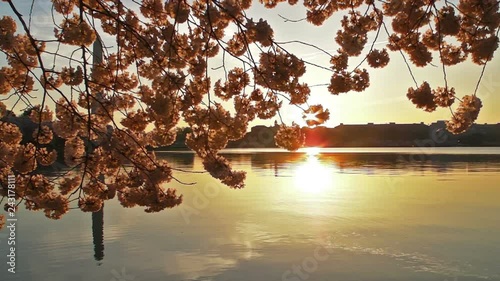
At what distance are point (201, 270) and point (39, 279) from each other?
3133 millimetres

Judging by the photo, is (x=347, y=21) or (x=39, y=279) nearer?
(x=347, y=21)

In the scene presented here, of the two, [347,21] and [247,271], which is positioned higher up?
[347,21]

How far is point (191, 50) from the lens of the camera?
4.93m

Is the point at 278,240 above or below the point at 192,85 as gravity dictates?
below

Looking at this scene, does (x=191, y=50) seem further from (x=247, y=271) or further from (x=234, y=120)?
(x=247, y=271)

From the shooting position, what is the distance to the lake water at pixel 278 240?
962cm

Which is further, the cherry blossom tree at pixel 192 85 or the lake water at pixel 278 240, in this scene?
the lake water at pixel 278 240

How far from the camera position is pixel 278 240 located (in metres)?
12.2

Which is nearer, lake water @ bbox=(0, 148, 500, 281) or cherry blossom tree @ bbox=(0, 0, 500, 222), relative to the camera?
cherry blossom tree @ bbox=(0, 0, 500, 222)

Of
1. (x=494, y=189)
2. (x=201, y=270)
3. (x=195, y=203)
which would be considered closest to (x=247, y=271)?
(x=201, y=270)

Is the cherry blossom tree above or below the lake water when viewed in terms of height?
above

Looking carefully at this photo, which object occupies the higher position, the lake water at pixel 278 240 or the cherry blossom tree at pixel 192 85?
the cherry blossom tree at pixel 192 85

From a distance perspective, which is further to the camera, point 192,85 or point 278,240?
point 278,240

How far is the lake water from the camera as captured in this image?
962cm
